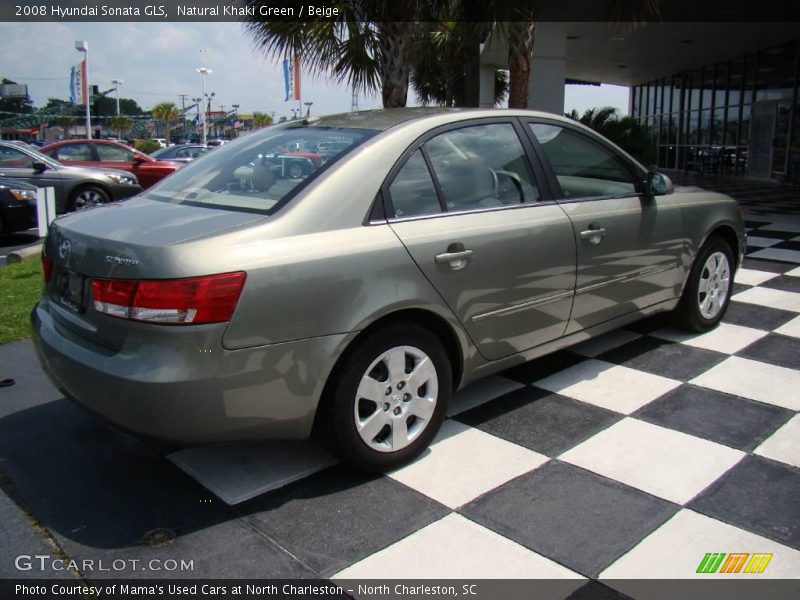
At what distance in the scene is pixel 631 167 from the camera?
3.97 meters

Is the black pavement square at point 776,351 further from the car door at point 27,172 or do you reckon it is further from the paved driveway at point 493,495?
the car door at point 27,172

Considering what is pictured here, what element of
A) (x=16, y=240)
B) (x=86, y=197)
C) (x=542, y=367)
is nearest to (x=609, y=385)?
(x=542, y=367)

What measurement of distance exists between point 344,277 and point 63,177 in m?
9.83

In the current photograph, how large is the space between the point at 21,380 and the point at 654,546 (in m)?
3.43

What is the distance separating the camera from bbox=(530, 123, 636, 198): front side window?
11.6 feet

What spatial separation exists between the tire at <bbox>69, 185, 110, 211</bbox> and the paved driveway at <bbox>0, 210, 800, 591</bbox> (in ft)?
25.6

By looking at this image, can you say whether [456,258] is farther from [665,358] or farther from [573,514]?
[665,358]

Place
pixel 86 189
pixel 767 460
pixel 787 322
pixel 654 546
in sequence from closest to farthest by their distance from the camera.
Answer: pixel 654 546
pixel 767 460
pixel 787 322
pixel 86 189

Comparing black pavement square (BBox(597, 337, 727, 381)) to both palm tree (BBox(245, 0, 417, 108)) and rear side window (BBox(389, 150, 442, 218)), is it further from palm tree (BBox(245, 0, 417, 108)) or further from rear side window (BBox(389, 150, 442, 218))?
palm tree (BBox(245, 0, 417, 108))

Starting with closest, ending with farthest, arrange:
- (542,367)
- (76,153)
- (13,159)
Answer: (542,367) < (13,159) < (76,153)

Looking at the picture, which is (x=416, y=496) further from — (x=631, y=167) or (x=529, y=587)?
(x=631, y=167)

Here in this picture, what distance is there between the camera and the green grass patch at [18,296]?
4629mm

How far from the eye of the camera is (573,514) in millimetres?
2486

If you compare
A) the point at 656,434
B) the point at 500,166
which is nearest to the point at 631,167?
Result: the point at 500,166
